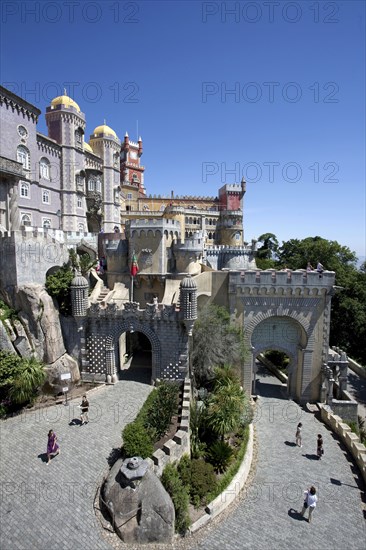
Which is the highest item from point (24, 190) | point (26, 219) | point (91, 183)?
point (91, 183)

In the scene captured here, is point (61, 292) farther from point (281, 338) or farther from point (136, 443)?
point (281, 338)

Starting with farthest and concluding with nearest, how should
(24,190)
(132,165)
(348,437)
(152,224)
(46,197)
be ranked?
(132,165) → (46,197) → (24,190) → (152,224) → (348,437)

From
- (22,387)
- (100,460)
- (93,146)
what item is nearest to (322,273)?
(100,460)

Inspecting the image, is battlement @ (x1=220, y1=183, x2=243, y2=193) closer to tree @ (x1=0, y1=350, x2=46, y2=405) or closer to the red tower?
the red tower

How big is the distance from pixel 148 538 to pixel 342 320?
29.5 metres

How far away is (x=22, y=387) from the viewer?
17.6 meters

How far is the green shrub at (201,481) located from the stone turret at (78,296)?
11.6 metres

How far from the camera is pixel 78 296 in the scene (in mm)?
20328

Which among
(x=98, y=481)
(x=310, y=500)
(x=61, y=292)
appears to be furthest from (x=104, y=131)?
(x=310, y=500)

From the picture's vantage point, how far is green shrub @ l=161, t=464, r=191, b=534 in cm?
1212

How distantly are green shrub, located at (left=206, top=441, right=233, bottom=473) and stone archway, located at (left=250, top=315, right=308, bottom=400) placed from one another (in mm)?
9317

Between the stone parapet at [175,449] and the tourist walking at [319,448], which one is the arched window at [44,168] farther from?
the tourist walking at [319,448]

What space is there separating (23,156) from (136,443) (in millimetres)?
26738

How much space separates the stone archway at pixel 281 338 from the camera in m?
24.1
